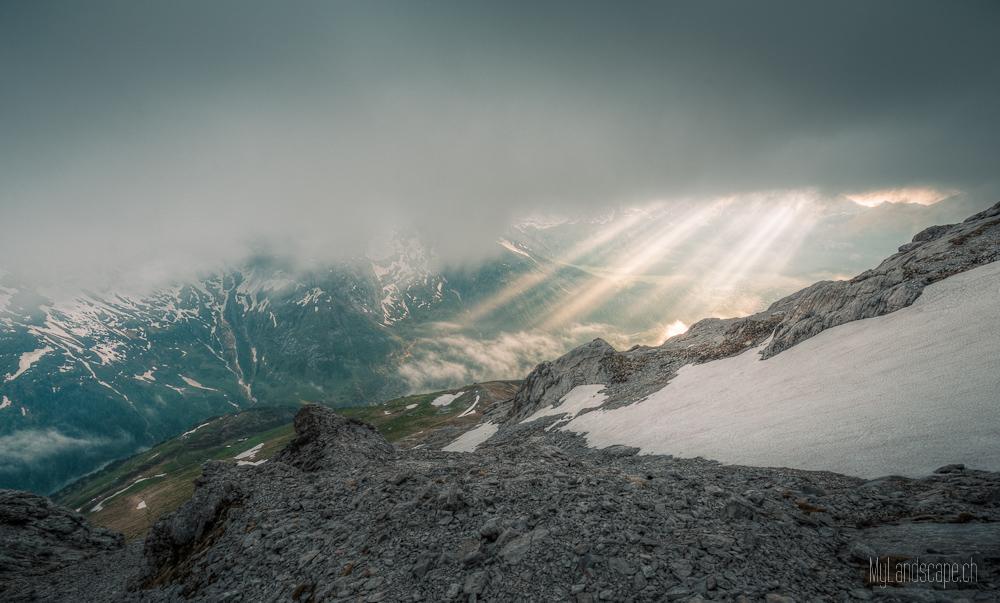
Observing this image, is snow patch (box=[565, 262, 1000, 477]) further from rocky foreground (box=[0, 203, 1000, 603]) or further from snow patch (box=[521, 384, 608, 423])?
snow patch (box=[521, 384, 608, 423])

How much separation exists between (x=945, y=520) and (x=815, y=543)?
356 cm

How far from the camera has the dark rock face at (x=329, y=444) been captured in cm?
2688

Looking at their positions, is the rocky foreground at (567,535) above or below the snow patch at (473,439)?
above

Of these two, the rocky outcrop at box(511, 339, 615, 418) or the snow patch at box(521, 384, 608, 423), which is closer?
the snow patch at box(521, 384, 608, 423)

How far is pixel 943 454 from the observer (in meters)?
14.3

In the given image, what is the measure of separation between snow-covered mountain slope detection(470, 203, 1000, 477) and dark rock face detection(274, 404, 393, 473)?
20.3 m

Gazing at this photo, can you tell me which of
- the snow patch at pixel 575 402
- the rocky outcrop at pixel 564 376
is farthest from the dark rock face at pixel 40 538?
the rocky outcrop at pixel 564 376

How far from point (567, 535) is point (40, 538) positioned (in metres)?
56.9

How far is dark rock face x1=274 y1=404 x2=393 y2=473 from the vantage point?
1058 inches

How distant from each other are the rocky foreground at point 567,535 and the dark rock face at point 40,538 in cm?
2600

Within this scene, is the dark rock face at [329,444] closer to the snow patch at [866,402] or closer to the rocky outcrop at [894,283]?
the snow patch at [866,402]

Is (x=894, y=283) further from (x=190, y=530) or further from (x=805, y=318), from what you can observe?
(x=190, y=530)

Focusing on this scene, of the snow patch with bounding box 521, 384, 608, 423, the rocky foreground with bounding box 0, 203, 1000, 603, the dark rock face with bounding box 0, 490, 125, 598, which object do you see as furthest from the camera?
the snow patch with bounding box 521, 384, 608, 423

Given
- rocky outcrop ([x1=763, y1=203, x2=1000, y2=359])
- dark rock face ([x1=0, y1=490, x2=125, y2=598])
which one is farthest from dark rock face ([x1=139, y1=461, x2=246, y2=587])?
rocky outcrop ([x1=763, y1=203, x2=1000, y2=359])
